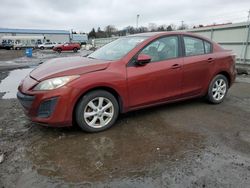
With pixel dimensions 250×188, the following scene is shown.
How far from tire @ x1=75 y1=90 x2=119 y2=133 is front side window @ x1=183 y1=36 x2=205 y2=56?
76.1 inches

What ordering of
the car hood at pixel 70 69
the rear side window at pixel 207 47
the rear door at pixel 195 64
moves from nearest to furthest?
1. the car hood at pixel 70 69
2. the rear door at pixel 195 64
3. the rear side window at pixel 207 47

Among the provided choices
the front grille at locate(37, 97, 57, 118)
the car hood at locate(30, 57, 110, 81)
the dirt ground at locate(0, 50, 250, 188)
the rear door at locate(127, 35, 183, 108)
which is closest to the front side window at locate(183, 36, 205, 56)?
the rear door at locate(127, 35, 183, 108)

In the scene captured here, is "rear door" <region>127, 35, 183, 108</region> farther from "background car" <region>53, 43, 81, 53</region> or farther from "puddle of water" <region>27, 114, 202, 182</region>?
"background car" <region>53, 43, 81, 53</region>

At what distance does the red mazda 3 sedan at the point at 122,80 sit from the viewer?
11.1 ft

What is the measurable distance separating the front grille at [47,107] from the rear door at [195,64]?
2.48 meters

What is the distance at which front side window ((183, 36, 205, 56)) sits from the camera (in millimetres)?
4629

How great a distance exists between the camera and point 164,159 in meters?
2.92

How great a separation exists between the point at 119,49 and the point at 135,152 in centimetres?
204

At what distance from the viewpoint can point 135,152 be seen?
3084 mm

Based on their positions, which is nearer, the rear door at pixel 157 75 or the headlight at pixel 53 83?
the headlight at pixel 53 83

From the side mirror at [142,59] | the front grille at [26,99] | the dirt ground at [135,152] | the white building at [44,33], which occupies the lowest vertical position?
the dirt ground at [135,152]

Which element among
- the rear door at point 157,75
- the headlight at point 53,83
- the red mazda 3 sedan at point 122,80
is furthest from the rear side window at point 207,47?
the headlight at point 53,83

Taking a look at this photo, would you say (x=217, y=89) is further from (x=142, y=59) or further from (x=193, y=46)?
(x=142, y=59)

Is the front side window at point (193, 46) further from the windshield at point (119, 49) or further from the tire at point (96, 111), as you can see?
the tire at point (96, 111)
